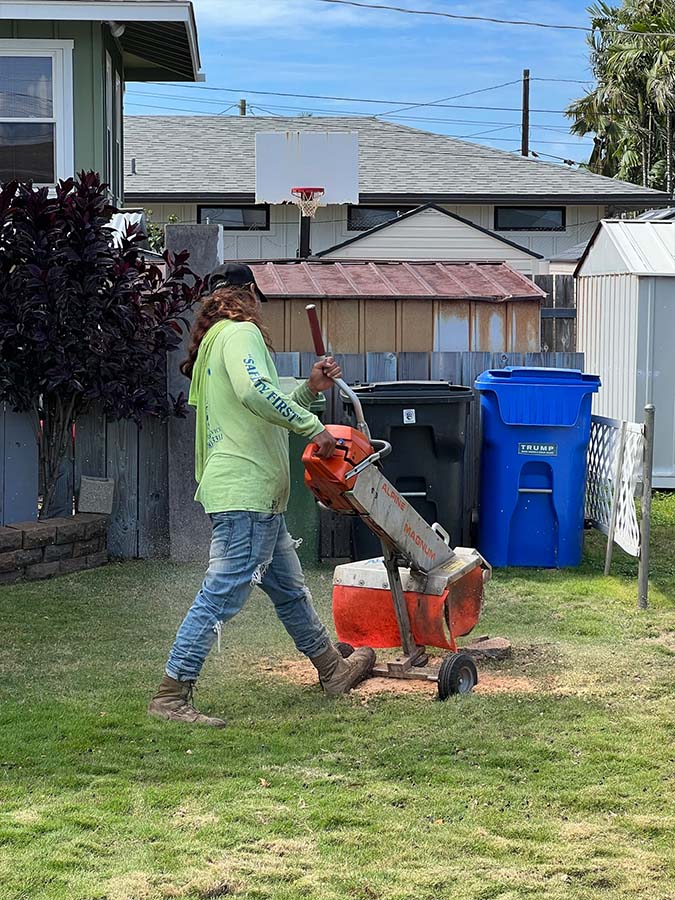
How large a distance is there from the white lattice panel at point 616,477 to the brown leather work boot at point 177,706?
3.56 m

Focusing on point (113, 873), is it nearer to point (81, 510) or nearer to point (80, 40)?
point (81, 510)

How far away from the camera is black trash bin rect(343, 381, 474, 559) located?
863 centimetres

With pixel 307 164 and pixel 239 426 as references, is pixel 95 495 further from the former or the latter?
pixel 307 164

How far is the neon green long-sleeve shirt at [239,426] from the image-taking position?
201 inches

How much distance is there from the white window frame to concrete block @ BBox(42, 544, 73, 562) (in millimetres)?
4850

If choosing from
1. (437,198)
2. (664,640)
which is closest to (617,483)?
(664,640)

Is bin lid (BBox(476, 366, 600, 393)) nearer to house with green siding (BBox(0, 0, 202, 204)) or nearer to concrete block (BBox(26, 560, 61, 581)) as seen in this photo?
concrete block (BBox(26, 560, 61, 581))

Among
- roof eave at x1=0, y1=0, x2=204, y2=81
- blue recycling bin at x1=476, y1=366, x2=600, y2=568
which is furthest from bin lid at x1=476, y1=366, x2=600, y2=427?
roof eave at x1=0, y1=0, x2=204, y2=81

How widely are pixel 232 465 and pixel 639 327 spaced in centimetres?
795

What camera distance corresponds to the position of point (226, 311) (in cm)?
535

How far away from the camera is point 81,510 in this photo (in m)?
8.75

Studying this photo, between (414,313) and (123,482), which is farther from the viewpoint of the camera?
(414,313)

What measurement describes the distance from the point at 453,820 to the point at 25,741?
5.88 feet

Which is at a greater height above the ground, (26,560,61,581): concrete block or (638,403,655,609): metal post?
(638,403,655,609): metal post
